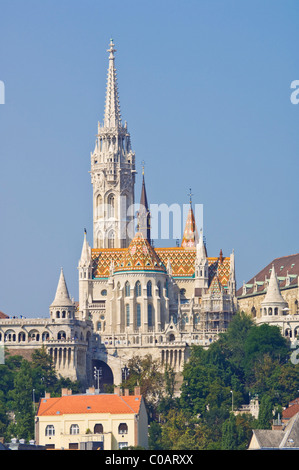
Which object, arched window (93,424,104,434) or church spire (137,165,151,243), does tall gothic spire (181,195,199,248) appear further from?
arched window (93,424,104,434)

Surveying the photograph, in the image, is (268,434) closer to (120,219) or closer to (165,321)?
(165,321)

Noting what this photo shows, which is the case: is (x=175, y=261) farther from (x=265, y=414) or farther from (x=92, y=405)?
(x=92, y=405)

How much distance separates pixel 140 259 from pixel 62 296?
1048 centimetres

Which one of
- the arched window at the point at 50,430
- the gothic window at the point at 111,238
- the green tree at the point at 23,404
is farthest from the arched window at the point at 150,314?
the arched window at the point at 50,430

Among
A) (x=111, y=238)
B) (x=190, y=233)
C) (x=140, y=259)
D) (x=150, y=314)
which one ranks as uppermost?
(x=111, y=238)

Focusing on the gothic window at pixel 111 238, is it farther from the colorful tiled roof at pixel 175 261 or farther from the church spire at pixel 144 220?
the colorful tiled roof at pixel 175 261

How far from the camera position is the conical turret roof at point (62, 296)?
169500 mm

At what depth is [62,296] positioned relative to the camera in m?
171

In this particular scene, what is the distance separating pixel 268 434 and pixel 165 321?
64.8 meters

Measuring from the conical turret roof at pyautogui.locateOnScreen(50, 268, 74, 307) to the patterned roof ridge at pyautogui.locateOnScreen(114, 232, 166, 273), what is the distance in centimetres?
745

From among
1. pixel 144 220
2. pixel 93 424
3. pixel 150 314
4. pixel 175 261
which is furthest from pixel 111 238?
pixel 93 424

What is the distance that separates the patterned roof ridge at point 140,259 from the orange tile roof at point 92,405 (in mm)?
47490

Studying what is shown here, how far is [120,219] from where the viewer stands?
19938 centimetres
